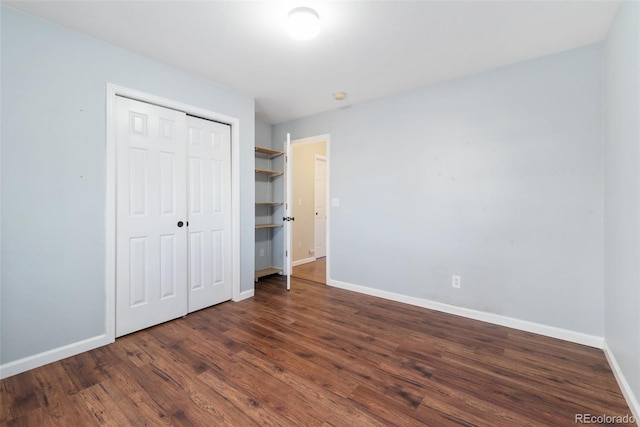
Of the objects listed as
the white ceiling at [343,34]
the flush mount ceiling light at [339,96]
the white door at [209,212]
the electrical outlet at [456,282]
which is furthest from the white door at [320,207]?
the electrical outlet at [456,282]

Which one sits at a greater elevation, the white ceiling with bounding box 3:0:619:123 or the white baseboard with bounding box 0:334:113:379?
the white ceiling with bounding box 3:0:619:123

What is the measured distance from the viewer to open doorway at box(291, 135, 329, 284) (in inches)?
204

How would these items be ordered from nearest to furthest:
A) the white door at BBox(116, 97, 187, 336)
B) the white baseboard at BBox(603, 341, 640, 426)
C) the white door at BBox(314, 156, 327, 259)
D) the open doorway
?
1. the white baseboard at BBox(603, 341, 640, 426)
2. the white door at BBox(116, 97, 187, 336)
3. the open doorway
4. the white door at BBox(314, 156, 327, 259)

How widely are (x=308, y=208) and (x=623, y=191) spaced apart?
438 centimetres

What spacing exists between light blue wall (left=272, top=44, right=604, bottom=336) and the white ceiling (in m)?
0.34

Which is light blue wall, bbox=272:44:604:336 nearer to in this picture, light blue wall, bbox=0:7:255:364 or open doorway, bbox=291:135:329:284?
open doorway, bbox=291:135:329:284

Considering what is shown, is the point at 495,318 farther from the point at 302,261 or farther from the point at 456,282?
the point at 302,261

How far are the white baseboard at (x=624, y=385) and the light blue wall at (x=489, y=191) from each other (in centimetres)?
27

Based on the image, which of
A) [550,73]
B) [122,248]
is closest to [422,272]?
[550,73]

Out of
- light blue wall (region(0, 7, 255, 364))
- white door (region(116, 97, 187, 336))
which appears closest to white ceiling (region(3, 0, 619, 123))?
light blue wall (region(0, 7, 255, 364))

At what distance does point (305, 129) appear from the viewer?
4.30 meters

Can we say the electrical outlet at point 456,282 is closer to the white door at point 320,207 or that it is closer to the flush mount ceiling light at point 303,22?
the flush mount ceiling light at point 303,22

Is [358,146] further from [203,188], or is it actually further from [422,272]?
[203,188]

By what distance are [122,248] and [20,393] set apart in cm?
112
